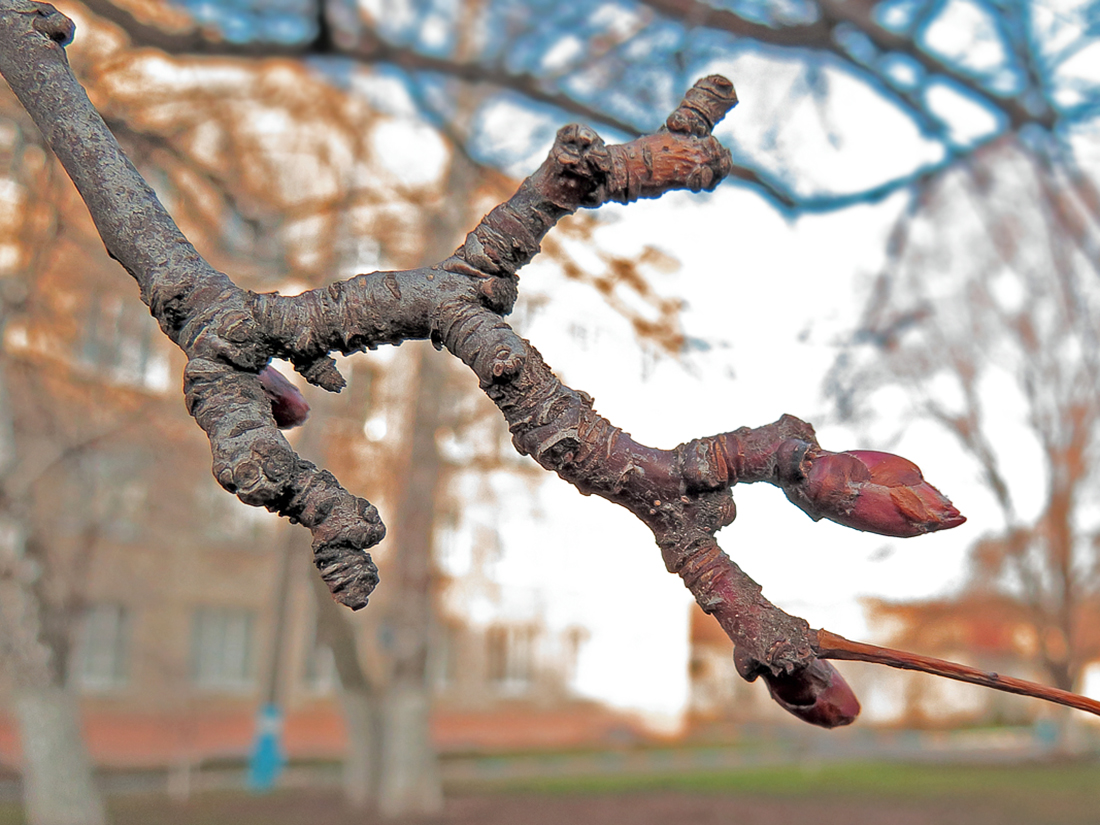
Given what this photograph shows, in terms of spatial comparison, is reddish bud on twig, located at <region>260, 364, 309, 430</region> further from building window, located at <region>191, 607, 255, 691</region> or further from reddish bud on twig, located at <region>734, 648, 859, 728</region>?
building window, located at <region>191, 607, 255, 691</region>

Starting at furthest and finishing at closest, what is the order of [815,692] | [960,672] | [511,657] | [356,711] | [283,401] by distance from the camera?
[511,657] < [356,711] < [283,401] < [815,692] < [960,672]

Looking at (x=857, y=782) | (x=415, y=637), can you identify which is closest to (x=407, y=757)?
(x=415, y=637)

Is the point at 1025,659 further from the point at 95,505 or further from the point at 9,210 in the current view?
the point at 9,210

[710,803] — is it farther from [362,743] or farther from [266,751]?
[266,751]

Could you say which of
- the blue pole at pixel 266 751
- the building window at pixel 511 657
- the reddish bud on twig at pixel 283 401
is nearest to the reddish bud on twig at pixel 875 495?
the reddish bud on twig at pixel 283 401

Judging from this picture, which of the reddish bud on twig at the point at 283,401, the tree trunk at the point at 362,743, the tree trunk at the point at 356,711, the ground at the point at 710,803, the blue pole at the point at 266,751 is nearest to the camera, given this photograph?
the reddish bud on twig at the point at 283,401

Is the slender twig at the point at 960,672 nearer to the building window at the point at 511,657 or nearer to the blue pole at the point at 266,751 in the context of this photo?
the blue pole at the point at 266,751

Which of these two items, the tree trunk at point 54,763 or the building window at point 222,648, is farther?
the building window at point 222,648

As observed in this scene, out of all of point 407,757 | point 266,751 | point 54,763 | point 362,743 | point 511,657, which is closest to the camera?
point 54,763

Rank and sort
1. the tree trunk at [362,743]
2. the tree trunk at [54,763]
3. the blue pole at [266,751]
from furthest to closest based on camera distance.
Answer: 1. the blue pole at [266,751]
2. the tree trunk at [362,743]
3. the tree trunk at [54,763]
